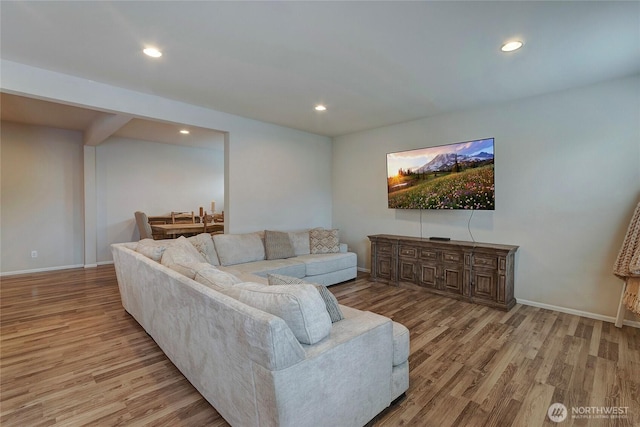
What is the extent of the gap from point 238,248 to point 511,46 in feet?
12.2

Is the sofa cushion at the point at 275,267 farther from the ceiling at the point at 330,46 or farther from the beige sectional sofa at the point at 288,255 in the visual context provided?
the ceiling at the point at 330,46

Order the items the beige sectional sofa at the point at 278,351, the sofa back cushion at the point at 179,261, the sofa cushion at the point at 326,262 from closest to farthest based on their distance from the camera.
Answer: the beige sectional sofa at the point at 278,351 < the sofa back cushion at the point at 179,261 < the sofa cushion at the point at 326,262

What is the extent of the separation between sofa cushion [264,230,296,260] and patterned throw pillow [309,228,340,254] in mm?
411

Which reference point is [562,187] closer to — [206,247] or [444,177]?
[444,177]

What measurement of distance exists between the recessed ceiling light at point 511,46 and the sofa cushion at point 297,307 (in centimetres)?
253

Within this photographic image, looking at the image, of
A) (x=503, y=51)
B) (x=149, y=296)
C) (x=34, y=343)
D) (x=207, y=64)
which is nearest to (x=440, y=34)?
(x=503, y=51)

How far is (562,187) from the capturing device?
349 cm

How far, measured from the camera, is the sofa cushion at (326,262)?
433 cm

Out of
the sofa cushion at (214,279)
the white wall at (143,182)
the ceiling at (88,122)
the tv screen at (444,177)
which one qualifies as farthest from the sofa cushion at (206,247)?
the white wall at (143,182)

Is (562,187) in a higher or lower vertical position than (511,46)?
lower

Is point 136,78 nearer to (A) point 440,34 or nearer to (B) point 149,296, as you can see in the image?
(B) point 149,296

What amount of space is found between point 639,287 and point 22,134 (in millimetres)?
8789

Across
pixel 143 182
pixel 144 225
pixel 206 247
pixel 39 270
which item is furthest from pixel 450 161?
pixel 39 270

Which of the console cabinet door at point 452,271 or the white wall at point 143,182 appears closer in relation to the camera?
the console cabinet door at point 452,271
